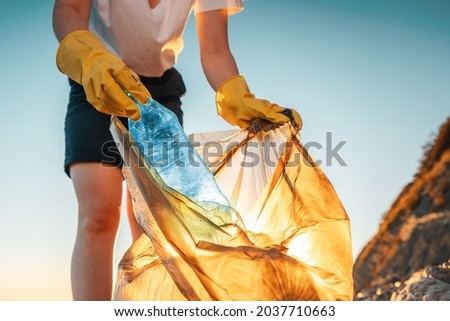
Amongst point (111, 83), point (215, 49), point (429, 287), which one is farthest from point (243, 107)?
point (429, 287)

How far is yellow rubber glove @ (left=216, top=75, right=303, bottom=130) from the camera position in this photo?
56.8 inches

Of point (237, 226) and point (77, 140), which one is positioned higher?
point (77, 140)

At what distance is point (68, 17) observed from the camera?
1.41 meters

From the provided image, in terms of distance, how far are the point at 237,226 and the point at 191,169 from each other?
0.52 feet

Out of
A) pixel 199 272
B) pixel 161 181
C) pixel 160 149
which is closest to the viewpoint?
pixel 199 272

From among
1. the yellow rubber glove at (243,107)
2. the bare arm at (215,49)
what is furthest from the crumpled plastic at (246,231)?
the bare arm at (215,49)

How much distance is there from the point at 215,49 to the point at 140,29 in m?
0.17

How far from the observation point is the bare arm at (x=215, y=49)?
5.16ft

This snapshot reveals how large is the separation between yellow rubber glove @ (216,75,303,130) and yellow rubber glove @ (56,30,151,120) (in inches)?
8.4

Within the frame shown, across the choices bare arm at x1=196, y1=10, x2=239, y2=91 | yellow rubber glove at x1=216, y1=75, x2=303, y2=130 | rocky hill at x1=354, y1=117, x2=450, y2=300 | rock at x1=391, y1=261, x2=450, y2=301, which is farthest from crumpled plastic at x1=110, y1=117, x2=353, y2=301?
rocky hill at x1=354, y1=117, x2=450, y2=300

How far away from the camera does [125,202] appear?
1.58 m
